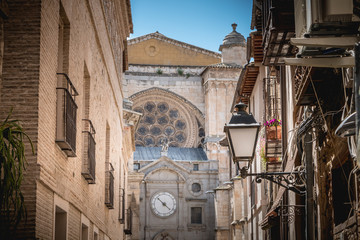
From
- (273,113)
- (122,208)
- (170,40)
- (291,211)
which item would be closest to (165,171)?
(170,40)

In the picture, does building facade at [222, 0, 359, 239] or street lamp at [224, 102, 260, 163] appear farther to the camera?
street lamp at [224, 102, 260, 163]

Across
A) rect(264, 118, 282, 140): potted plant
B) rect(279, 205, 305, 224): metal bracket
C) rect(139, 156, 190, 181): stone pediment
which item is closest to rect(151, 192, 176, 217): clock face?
rect(139, 156, 190, 181): stone pediment

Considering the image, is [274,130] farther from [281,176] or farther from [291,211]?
[281,176]

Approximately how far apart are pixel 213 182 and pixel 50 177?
140ft

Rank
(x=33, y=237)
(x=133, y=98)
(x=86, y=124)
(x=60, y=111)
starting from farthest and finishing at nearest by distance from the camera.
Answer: (x=133, y=98)
(x=86, y=124)
(x=60, y=111)
(x=33, y=237)

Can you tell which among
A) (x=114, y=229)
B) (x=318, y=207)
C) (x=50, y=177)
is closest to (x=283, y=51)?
(x=318, y=207)

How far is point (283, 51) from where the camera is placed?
11.5 metres

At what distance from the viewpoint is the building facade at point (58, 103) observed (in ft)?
27.5

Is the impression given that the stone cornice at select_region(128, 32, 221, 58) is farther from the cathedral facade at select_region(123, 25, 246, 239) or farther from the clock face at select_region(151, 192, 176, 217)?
the clock face at select_region(151, 192, 176, 217)

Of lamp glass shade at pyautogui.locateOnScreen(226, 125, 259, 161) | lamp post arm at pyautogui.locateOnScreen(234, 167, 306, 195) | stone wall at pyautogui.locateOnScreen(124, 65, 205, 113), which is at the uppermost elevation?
stone wall at pyautogui.locateOnScreen(124, 65, 205, 113)

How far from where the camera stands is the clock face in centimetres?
4994

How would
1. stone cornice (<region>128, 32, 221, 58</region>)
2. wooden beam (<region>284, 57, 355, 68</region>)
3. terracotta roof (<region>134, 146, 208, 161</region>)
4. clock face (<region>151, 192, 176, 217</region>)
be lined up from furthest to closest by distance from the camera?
stone cornice (<region>128, 32, 221, 58</region>)
terracotta roof (<region>134, 146, 208, 161</region>)
clock face (<region>151, 192, 176, 217</region>)
wooden beam (<region>284, 57, 355, 68</region>)

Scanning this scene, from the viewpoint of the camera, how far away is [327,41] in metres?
6.54

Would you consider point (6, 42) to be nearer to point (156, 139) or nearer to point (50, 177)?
point (50, 177)
